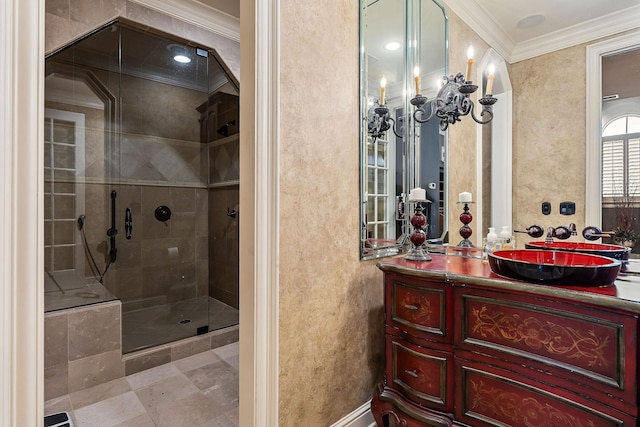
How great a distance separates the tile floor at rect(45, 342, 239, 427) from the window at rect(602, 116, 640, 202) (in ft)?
7.51

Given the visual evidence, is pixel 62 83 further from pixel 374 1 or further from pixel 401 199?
pixel 401 199

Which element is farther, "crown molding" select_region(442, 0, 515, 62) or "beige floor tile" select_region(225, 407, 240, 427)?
"crown molding" select_region(442, 0, 515, 62)

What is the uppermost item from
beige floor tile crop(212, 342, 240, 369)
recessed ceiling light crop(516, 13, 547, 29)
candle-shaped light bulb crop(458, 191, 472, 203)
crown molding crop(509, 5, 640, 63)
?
recessed ceiling light crop(516, 13, 547, 29)

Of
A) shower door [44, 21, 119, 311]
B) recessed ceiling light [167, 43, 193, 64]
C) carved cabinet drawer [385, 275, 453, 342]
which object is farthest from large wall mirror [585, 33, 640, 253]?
shower door [44, 21, 119, 311]

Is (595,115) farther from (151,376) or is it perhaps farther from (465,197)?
(151,376)

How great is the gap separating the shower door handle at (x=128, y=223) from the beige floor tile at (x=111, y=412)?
1.59m

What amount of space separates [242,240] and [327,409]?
86 cm

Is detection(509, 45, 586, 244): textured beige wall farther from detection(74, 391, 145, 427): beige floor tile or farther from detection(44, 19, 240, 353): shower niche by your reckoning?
detection(74, 391, 145, 427): beige floor tile

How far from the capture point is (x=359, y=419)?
153cm

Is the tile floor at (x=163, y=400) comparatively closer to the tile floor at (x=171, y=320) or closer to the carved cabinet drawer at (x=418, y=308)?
the tile floor at (x=171, y=320)

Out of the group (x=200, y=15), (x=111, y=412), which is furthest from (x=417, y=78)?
(x=111, y=412)

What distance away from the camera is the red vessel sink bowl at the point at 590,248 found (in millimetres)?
1356

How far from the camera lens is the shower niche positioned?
7.91 feet

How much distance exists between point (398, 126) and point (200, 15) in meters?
1.84
